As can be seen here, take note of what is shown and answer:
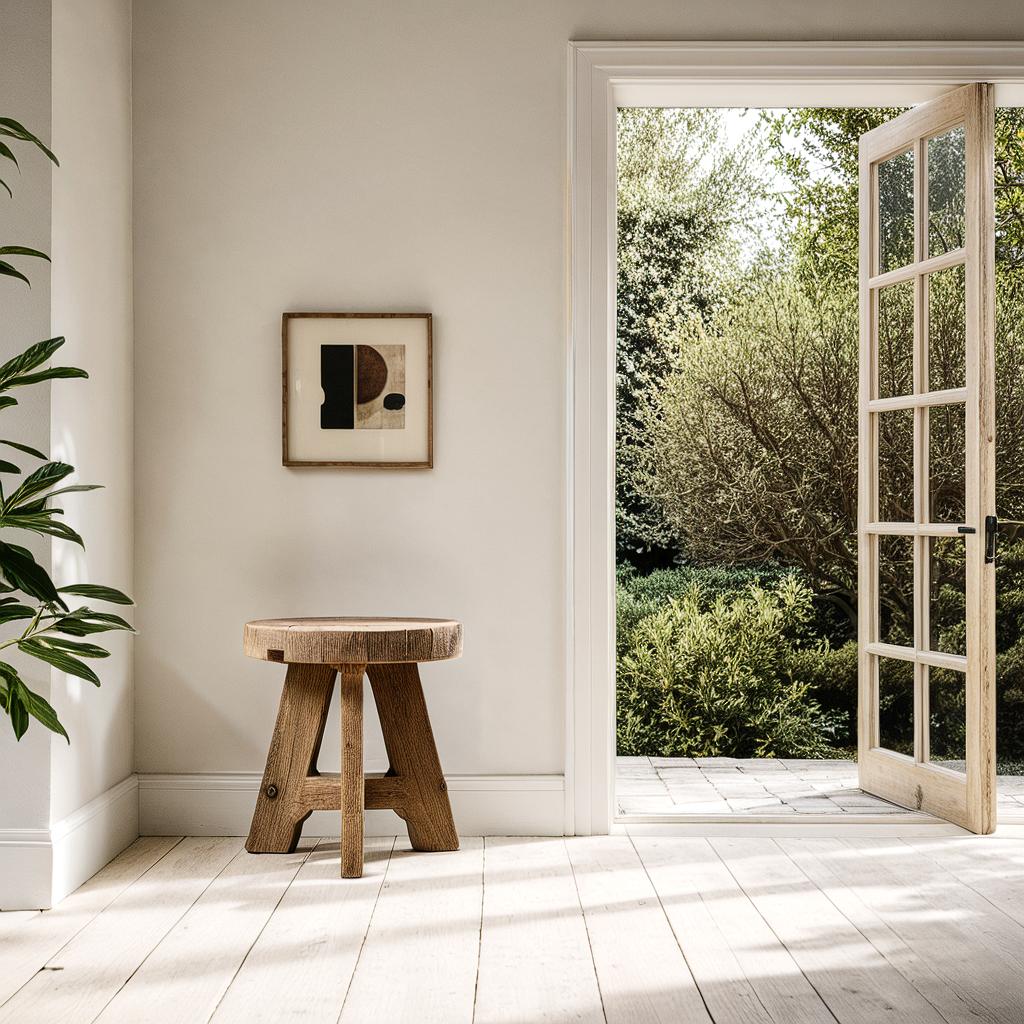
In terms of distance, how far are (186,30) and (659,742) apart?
3942mm

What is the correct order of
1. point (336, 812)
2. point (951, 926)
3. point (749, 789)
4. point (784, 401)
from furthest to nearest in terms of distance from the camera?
point (784, 401)
point (749, 789)
point (336, 812)
point (951, 926)

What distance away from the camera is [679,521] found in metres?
6.21

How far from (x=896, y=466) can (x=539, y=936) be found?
2055 mm

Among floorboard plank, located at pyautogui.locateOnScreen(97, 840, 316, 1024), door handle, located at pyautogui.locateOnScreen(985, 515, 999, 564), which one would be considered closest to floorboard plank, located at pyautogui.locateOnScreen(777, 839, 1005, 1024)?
door handle, located at pyautogui.locateOnScreen(985, 515, 999, 564)

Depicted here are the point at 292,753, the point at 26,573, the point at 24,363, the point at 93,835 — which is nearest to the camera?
the point at 26,573

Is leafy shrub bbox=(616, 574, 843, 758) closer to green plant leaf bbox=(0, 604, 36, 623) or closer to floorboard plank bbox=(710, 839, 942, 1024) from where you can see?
floorboard plank bbox=(710, 839, 942, 1024)

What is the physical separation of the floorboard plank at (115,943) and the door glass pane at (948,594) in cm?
221

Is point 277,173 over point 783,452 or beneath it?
over

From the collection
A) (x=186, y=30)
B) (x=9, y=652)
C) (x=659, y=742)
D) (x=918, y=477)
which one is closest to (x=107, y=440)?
(x=9, y=652)

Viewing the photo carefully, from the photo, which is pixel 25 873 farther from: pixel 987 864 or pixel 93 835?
pixel 987 864

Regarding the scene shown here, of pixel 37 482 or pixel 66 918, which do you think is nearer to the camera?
pixel 37 482

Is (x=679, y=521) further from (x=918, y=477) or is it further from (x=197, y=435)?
(x=197, y=435)

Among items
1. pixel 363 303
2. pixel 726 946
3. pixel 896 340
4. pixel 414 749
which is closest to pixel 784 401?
pixel 896 340

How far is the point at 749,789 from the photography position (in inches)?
166
